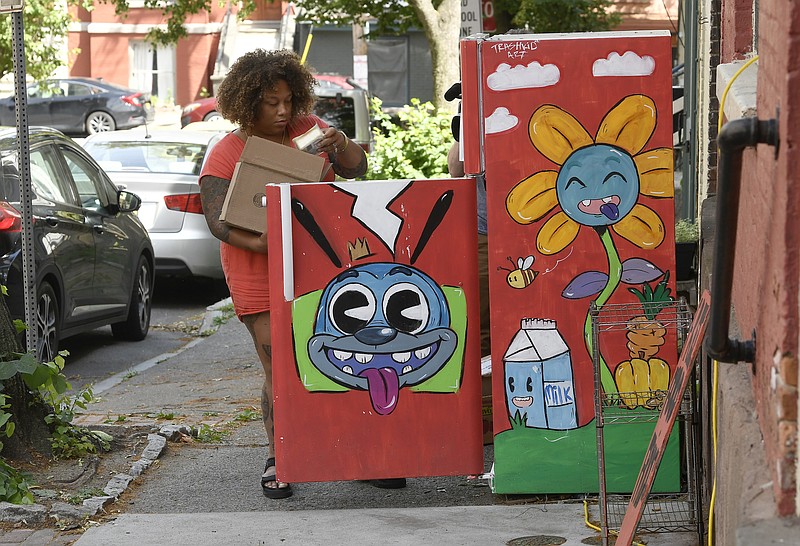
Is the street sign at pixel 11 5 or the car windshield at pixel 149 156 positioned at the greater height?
the street sign at pixel 11 5

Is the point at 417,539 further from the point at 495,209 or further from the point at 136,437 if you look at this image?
the point at 136,437

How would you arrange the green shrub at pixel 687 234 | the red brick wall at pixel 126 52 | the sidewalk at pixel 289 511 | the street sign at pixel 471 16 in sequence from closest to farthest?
the sidewalk at pixel 289 511
the green shrub at pixel 687 234
the street sign at pixel 471 16
the red brick wall at pixel 126 52

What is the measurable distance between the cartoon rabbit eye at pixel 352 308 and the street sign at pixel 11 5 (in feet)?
7.35

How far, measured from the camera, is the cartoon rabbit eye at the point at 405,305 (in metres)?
4.75

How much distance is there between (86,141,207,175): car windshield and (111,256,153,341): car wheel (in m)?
1.63

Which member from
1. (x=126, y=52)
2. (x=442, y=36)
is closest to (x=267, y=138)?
(x=442, y=36)

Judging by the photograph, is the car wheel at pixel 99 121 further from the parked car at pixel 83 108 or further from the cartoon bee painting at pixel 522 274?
the cartoon bee painting at pixel 522 274

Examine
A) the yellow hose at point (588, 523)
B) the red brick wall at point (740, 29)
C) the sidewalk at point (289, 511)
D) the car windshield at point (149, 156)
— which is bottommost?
the sidewalk at point (289, 511)

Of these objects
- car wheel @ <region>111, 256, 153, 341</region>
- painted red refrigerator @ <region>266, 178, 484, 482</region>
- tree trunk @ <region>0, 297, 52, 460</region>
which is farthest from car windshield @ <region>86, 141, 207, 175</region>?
painted red refrigerator @ <region>266, 178, 484, 482</region>

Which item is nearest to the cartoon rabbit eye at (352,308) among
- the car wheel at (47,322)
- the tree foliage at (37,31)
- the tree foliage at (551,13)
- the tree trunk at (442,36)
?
the car wheel at (47,322)

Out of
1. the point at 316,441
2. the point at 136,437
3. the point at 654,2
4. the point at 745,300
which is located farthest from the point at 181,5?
the point at 745,300

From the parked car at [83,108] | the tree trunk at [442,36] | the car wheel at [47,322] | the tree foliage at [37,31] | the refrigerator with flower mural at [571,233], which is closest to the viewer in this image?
the refrigerator with flower mural at [571,233]

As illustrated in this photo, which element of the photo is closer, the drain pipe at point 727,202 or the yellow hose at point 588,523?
the drain pipe at point 727,202

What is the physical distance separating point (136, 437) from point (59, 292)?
2374 mm
